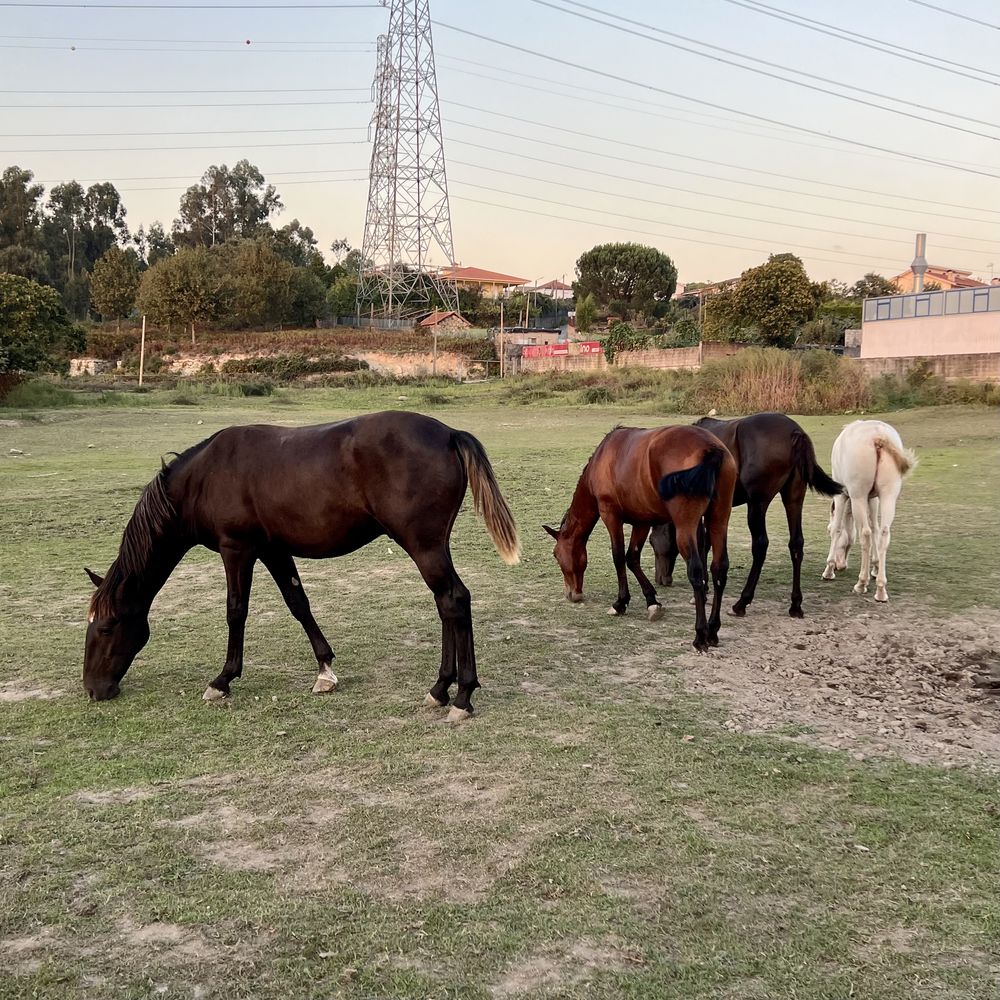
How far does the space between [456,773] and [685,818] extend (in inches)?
42.9

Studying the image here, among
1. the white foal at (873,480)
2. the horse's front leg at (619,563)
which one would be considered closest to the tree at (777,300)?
the white foal at (873,480)

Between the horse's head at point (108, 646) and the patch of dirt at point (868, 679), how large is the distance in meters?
3.43

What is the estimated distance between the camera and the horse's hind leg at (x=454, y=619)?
489cm

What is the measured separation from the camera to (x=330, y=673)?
5359 mm

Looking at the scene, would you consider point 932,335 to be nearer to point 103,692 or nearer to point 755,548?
point 755,548

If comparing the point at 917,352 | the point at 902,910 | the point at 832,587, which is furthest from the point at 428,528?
the point at 917,352

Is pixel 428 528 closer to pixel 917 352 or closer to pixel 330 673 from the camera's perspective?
pixel 330 673

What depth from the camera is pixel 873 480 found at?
7.59 m

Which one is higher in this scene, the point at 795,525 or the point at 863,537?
the point at 795,525

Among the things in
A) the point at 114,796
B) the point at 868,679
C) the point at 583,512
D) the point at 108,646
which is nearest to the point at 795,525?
the point at 583,512

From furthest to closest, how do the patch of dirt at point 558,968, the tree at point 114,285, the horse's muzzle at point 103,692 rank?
the tree at point 114,285 < the horse's muzzle at point 103,692 < the patch of dirt at point 558,968

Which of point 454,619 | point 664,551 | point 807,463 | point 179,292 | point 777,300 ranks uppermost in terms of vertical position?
point 179,292

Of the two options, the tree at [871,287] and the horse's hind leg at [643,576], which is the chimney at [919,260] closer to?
the tree at [871,287]

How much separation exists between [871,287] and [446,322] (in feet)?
119
